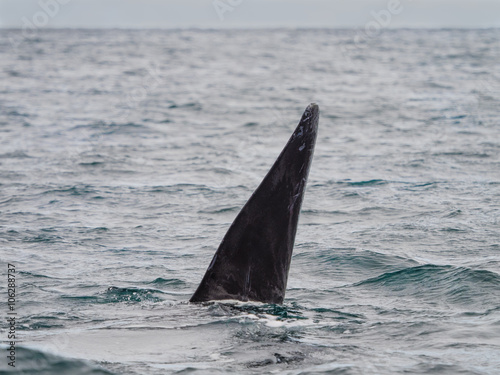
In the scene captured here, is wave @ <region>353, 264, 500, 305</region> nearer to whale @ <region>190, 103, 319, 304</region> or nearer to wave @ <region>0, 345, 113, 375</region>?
whale @ <region>190, 103, 319, 304</region>

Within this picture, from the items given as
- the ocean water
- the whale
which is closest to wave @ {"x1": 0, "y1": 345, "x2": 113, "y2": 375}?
the ocean water

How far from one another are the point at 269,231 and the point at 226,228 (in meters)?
4.82

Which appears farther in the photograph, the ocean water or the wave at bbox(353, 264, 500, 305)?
the wave at bbox(353, 264, 500, 305)

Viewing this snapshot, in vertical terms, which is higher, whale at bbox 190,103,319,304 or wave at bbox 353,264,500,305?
whale at bbox 190,103,319,304

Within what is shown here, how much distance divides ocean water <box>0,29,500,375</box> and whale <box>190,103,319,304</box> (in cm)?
26

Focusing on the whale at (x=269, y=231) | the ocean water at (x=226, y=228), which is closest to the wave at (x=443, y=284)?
the ocean water at (x=226, y=228)

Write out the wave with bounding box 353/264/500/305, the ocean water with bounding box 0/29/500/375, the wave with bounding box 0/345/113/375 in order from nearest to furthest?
1. the wave with bounding box 0/345/113/375
2. the ocean water with bounding box 0/29/500/375
3. the wave with bounding box 353/264/500/305

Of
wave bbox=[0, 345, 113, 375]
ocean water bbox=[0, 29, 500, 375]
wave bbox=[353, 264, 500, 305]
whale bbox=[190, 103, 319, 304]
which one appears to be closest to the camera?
wave bbox=[0, 345, 113, 375]

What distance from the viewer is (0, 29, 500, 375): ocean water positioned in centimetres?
610

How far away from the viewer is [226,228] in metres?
11.2

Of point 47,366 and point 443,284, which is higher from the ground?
point 443,284

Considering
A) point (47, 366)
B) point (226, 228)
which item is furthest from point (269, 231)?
point (226, 228)

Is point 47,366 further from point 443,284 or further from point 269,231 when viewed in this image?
point 443,284

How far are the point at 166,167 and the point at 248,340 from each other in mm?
10412
